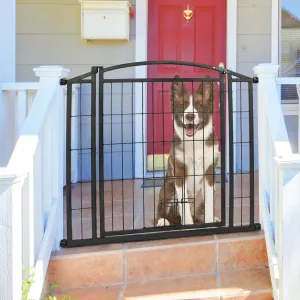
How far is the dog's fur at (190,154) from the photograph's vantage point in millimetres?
2512

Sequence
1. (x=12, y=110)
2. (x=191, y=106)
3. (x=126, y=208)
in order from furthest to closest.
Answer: (x=126, y=208) → (x=12, y=110) → (x=191, y=106)

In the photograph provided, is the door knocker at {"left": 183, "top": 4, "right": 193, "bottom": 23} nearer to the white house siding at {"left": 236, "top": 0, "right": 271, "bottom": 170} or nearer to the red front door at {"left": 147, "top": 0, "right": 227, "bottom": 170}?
the red front door at {"left": 147, "top": 0, "right": 227, "bottom": 170}

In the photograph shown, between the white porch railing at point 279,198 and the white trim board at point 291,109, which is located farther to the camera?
the white trim board at point 291,109

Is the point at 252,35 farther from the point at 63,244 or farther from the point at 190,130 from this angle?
the point at 63,244

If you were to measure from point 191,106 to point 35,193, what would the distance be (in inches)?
43.0

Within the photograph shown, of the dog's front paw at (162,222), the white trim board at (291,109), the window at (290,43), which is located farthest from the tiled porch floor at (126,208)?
the window at (290,43)

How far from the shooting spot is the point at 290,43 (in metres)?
4.39

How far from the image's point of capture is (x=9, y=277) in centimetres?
157

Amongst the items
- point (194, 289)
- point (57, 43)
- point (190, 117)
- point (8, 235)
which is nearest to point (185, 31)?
point (57, 43)

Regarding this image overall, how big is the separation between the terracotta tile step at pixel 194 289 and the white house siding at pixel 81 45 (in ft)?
7.20

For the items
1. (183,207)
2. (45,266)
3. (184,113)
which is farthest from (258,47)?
(45,266)

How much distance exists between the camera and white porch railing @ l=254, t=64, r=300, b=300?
1.76m

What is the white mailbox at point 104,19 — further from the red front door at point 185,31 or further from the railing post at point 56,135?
the railing post at point 56,135

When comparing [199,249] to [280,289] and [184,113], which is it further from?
[184,113]
